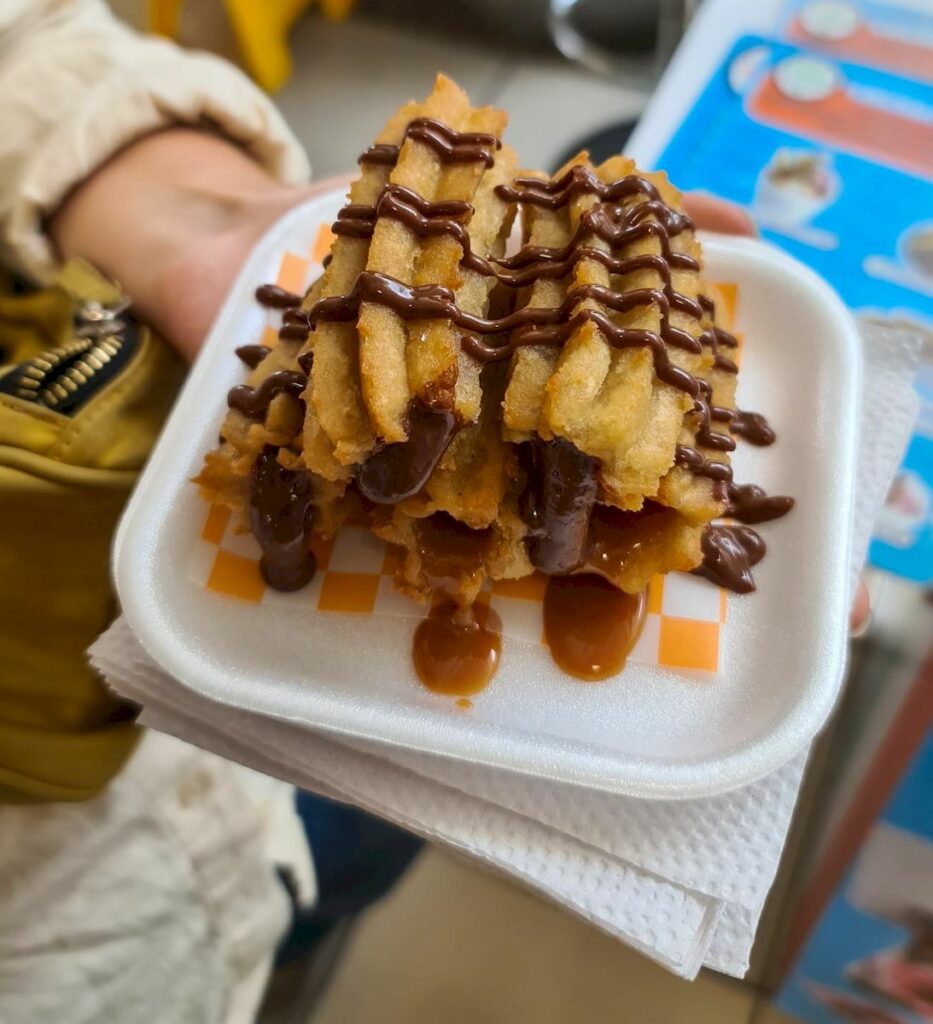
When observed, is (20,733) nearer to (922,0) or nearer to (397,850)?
(397,850)

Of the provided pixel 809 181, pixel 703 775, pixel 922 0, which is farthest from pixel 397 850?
pixel 922 0

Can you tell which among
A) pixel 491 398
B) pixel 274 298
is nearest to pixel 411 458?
pixel 491 398

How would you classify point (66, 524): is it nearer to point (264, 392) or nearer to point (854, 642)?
point (264, 392)

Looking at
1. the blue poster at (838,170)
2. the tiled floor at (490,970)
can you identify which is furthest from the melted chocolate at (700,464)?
the tiled floor at (490,970)

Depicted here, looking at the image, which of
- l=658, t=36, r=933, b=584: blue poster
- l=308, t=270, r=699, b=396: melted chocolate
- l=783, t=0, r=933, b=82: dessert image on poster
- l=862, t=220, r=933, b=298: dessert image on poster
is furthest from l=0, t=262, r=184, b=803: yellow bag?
l=783, t=0, r=933, b=82: dessert image on poster

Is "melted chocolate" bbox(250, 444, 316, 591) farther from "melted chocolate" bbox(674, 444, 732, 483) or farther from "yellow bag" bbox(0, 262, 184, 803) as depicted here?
"melted chocolate" bbox(674, 444, 732, 483)

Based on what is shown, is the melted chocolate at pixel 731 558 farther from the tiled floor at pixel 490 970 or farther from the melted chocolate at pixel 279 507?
the tiled floor at pixel 490 970
